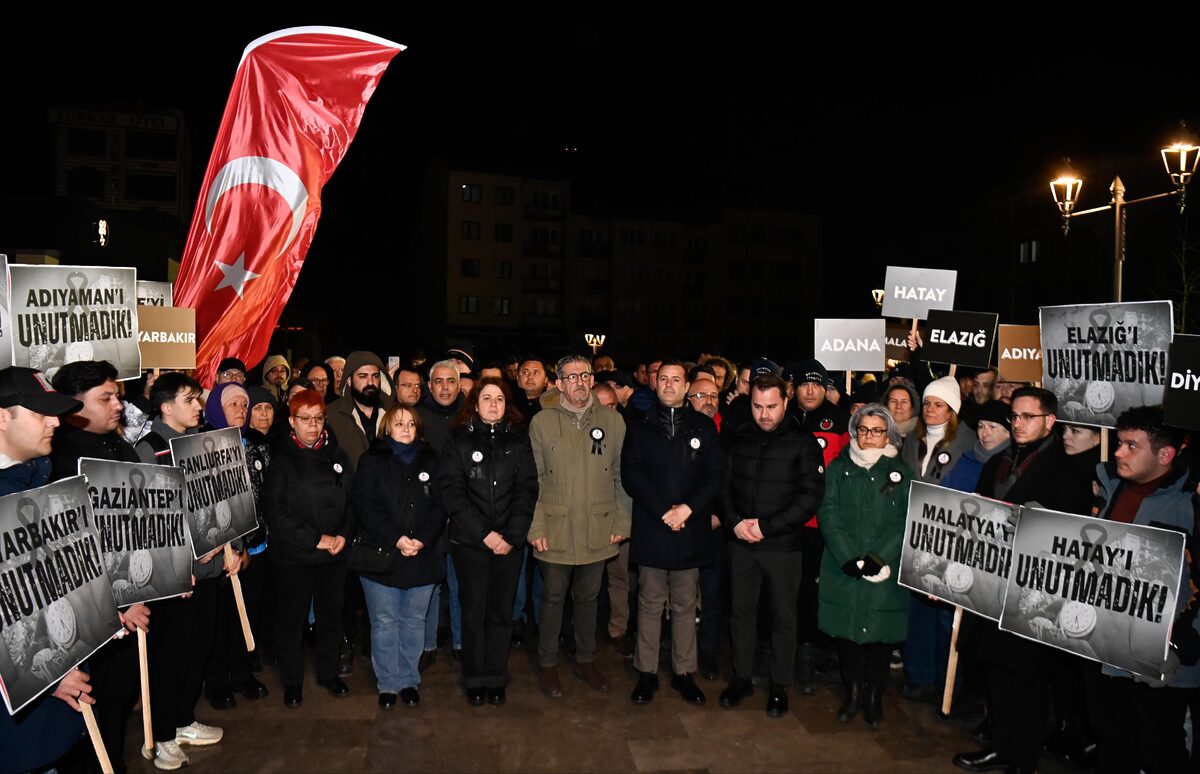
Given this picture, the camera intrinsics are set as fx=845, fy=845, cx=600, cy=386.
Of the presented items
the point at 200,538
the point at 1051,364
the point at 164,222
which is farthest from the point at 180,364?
the point at 164,222

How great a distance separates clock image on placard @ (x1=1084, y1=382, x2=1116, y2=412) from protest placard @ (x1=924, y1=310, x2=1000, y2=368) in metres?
3.09

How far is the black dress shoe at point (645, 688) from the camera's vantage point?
6.39 meters

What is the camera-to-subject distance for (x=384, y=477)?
20.7 ft

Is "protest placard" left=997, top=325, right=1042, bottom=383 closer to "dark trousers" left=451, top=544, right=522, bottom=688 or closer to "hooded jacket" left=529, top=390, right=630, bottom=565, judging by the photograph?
"hooded jacket" left=529, top=390, right=630, bottom=565

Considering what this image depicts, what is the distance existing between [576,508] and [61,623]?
379 cm

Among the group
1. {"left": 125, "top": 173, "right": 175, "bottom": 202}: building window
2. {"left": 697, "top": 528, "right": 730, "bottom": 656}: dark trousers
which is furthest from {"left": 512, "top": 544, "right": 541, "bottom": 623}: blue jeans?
{"left": 125, "top": 173, "right": 175, "bottom": 202}: building window

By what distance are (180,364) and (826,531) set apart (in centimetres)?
537

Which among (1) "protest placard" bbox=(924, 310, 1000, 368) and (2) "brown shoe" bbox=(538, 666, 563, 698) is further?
(1) "protest placard" bbox=(924, 310, 1000, 368)

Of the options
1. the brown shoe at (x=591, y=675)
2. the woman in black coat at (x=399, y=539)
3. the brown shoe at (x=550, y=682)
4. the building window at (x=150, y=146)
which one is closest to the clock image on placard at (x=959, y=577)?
the brown shoe at (x=591, y=675)

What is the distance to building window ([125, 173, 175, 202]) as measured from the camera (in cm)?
6550

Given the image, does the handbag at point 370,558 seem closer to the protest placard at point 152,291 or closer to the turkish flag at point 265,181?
the turkish flag at point 265,181

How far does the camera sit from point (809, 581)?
732cm

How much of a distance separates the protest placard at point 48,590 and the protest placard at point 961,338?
8.03 m

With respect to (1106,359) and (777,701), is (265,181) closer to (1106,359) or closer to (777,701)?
(777,701)
